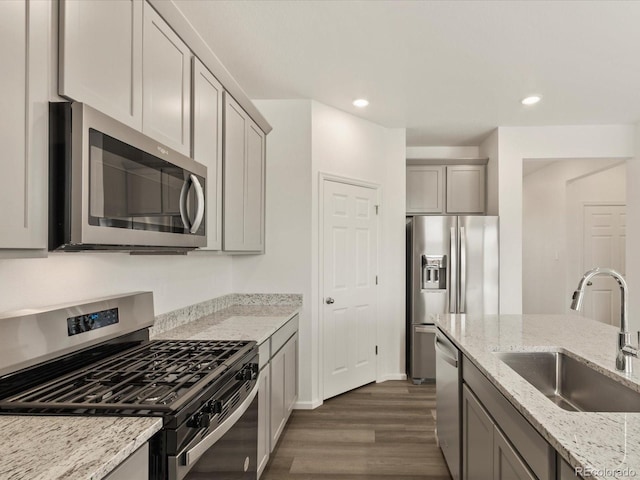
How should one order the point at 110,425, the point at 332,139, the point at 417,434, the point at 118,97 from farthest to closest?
1. the point at 332,139
2. the point at 417,434
3. the point at 118,97
4. the point at 110,425

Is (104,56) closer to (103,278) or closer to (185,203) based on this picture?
(185,203)

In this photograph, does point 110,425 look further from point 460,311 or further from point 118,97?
point 460,311

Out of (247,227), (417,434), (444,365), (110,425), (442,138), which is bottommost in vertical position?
(417,434)

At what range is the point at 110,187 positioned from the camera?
4.34 feet

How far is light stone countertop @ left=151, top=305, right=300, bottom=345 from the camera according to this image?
2.32m

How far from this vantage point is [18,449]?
0.96m

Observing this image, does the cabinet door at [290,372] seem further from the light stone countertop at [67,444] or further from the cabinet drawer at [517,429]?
the light stone countertop at [67,444]

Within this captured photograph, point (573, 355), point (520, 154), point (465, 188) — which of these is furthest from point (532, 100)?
point (573, 355)

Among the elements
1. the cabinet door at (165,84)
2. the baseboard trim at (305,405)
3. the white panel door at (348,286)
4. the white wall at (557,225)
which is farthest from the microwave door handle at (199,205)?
the white wall at (557,225)

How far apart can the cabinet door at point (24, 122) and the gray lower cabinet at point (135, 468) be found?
0.58m

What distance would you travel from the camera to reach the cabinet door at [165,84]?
170 cm

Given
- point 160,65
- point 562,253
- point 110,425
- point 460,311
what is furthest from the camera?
point 562,253

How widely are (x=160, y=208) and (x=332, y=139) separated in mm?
2585

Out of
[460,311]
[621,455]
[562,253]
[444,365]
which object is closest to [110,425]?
[621,455]
